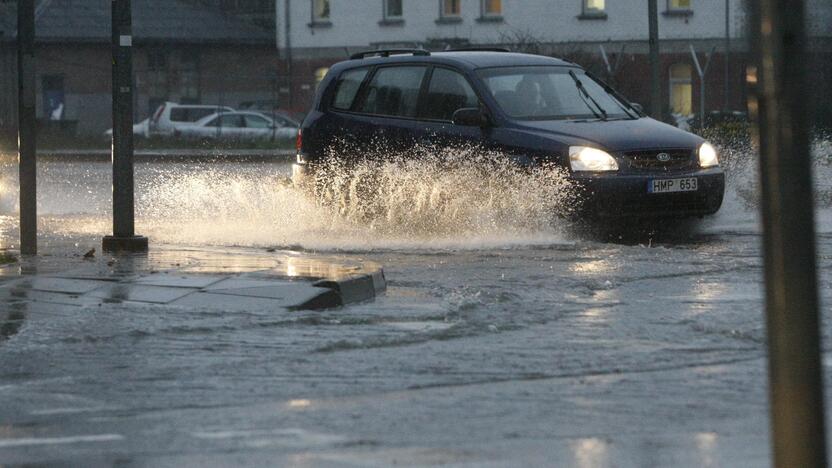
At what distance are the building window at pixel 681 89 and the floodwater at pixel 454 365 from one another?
136 feet

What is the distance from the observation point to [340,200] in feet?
52.6

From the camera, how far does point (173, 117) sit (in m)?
50.6

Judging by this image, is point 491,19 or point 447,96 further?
point 491,19

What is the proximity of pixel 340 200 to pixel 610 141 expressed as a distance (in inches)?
113

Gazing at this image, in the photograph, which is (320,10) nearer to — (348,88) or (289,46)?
(289,46)

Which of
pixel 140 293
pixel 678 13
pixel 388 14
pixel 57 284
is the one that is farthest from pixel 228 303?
pixel 388 14

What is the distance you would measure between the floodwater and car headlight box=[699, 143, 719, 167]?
1137 millimetres

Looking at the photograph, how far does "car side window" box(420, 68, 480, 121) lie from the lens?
15.5 metres

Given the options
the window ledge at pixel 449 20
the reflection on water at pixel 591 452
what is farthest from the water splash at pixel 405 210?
the window ledge at pixel 449 20

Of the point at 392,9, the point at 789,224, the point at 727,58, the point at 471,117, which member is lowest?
the point at 789,224

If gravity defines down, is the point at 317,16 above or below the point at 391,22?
above

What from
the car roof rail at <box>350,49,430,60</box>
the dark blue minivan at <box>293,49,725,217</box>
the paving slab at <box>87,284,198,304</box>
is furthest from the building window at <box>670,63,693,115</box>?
the paving slab at <box>87,284,198,304</box>

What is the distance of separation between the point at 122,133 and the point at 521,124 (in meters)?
3.68

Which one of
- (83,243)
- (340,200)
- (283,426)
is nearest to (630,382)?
(283,426)
